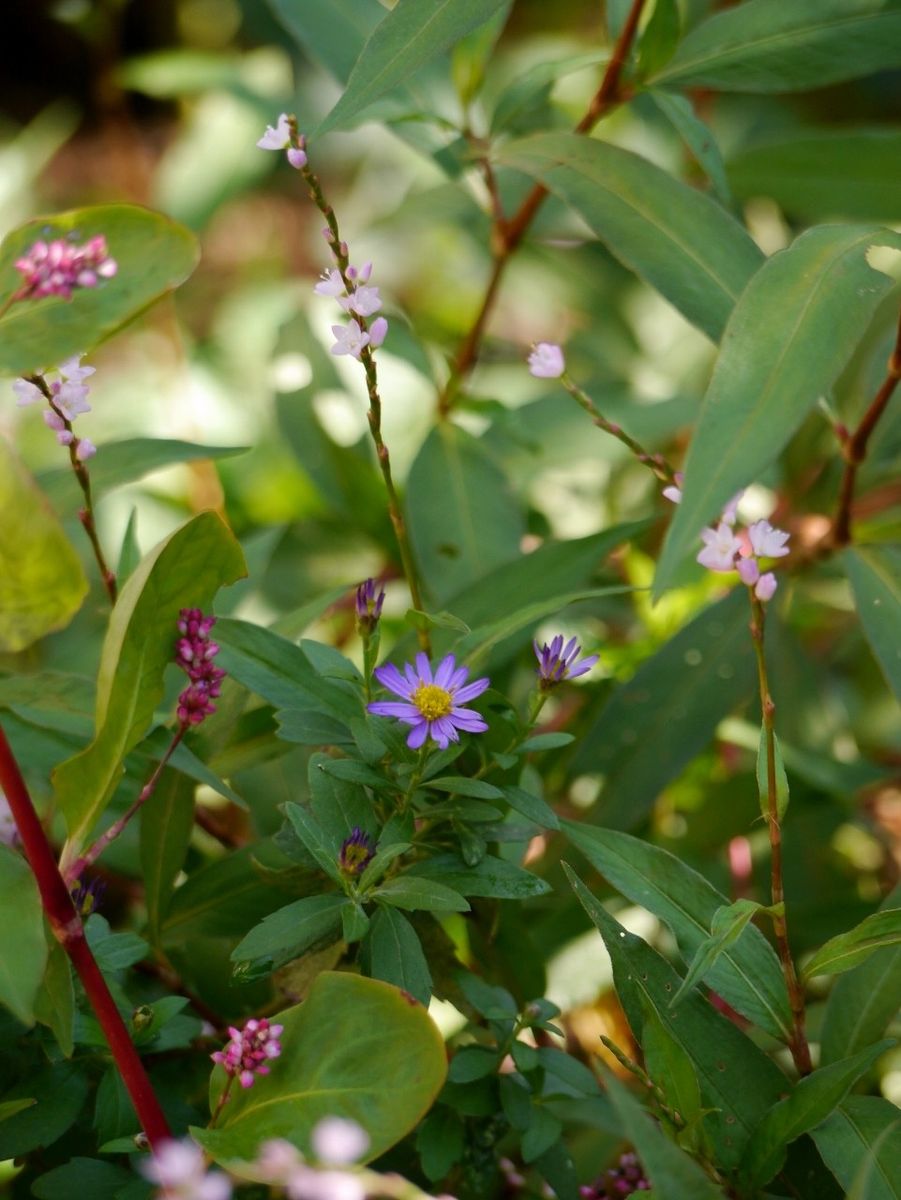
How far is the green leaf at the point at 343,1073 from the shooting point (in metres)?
0.44

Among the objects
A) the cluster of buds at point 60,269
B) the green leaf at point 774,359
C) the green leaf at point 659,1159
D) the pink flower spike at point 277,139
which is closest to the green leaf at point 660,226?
the green leaf at point 774,359

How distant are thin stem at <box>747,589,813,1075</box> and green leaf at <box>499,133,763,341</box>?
21 cm

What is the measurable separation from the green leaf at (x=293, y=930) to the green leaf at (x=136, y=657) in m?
0.08

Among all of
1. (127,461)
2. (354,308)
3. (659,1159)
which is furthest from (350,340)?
(659,1159)

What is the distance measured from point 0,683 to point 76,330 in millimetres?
173

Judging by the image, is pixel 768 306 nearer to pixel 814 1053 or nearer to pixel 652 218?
pixel 652 218

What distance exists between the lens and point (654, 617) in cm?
98

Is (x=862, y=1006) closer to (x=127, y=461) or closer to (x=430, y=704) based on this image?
(x=430, y=704)

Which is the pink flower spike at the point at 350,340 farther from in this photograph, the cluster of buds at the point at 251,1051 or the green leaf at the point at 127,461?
the cluster of buds at the point at 251,1051

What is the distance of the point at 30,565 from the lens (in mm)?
453

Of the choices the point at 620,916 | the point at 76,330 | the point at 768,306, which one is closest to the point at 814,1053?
the point at 620,916

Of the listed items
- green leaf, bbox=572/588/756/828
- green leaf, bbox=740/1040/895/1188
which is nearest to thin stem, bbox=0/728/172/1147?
green leaf, bbox=740/1040/895/1188

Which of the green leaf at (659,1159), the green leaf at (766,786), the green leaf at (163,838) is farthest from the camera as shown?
the green leaf at (163,838)

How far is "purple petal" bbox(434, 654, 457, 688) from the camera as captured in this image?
20.1 inches
